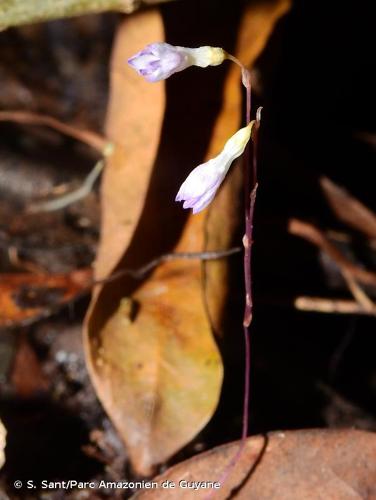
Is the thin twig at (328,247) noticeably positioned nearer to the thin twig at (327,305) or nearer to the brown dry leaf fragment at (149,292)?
the thin twig at (327,305)

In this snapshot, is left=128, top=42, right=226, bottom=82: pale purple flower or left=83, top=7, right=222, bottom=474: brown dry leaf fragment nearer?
left=128, top=42, right=226, bottom=82: pale purple flower

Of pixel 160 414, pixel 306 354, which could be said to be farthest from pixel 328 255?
pixel 160 414

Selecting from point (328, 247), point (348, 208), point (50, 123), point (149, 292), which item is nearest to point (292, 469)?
point (149, 292)

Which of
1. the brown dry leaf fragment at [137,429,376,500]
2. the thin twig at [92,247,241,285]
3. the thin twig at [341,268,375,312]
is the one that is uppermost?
the thin twig at [92,247,241,285]

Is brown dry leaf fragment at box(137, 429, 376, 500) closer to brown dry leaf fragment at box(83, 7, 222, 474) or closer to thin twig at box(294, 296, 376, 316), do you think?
brown dry leaf fragment at box(83, 7, 222, 474)

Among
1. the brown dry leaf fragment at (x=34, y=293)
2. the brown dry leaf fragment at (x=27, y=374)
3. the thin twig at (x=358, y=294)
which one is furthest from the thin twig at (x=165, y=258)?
the thin twig at (x=358, y=294)

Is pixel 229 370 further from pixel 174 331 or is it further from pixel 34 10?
pixel 34 10

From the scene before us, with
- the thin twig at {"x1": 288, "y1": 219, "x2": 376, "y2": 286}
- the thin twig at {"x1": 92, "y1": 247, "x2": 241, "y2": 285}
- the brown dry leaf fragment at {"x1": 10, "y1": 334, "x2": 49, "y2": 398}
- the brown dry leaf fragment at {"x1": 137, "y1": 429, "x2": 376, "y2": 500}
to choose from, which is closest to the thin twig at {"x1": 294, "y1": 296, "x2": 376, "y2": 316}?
the thin twig at {"x1": 288, "y1": 219, "x2": 376, "y2": 286}
